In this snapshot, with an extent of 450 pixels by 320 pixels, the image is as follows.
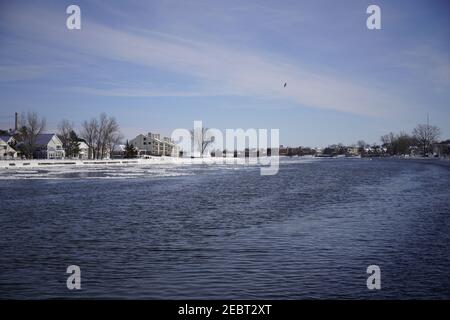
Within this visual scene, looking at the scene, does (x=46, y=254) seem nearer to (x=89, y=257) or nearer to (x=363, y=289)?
(x=89, y=257)

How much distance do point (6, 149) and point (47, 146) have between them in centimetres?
1034

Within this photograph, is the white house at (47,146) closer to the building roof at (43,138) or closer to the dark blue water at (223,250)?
the building roof at (43,138)

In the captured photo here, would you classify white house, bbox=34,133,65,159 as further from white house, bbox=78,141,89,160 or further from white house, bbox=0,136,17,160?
white house, bbox=78,141,89,160

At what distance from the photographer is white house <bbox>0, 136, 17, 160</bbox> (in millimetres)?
114100

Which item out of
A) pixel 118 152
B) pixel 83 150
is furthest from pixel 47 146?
pixel 118 152

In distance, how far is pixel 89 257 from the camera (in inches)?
528

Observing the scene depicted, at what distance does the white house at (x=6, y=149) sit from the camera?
11410 centimetres

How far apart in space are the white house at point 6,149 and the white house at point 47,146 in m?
6.07

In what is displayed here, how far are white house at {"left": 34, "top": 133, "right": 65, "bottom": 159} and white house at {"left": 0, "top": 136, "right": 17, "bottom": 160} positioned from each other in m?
6.07

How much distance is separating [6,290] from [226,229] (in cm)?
920
